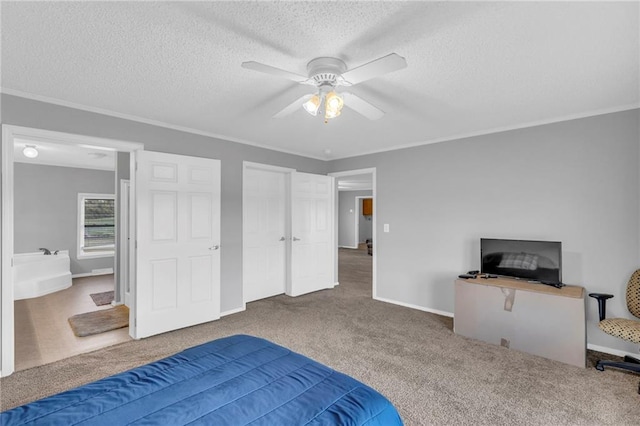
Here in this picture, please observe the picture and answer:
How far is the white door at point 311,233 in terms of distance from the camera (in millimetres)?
5023

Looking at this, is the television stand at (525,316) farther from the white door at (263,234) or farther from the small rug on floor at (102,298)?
the small rug on floor at (102,298)

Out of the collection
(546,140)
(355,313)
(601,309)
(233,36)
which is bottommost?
(355,313)

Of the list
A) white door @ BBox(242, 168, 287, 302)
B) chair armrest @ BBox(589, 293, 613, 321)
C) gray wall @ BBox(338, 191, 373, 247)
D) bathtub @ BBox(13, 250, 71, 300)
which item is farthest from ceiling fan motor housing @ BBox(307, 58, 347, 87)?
gray wall @ BBox(338, 191, 373, 247)

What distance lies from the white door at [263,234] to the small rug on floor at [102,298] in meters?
2.16

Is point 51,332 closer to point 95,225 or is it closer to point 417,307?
point 95,225

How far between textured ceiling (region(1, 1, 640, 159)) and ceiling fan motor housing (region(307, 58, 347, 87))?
1.8 inches

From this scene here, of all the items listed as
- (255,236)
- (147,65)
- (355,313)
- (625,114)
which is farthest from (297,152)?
(625,114)

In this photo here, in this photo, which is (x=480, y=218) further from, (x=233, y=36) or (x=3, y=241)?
(x=3, y=241)

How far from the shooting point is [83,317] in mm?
3951

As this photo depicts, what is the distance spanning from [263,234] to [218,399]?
3.64 m

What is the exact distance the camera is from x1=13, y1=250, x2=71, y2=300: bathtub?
4.93 meters

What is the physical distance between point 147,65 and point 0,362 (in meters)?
2.76

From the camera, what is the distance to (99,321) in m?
3.80

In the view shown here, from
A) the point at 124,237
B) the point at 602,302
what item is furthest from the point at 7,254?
the point at 602,302
